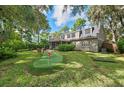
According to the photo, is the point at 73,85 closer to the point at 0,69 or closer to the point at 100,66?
the point at 100,66

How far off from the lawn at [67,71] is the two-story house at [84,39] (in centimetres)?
11

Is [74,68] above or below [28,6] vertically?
below

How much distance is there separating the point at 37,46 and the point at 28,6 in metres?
0.66

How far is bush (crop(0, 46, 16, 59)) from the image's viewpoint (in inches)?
119

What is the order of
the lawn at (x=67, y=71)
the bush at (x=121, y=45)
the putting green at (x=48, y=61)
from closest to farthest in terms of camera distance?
the lawn at (x=67, y=71), the putting green at (x=48, y=61), the bush at (x=121, y=45)

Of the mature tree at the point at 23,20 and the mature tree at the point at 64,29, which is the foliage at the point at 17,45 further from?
the mature tree at the point at 64,29

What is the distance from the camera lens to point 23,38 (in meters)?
3.11

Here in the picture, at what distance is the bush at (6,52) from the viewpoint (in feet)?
9.93

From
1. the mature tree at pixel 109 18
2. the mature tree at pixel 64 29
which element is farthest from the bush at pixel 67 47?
the mature tree at pixel 109 18

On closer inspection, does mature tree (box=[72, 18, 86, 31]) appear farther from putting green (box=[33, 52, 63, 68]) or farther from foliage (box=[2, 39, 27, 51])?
foliage (box=[2, 39, 27, 51])
